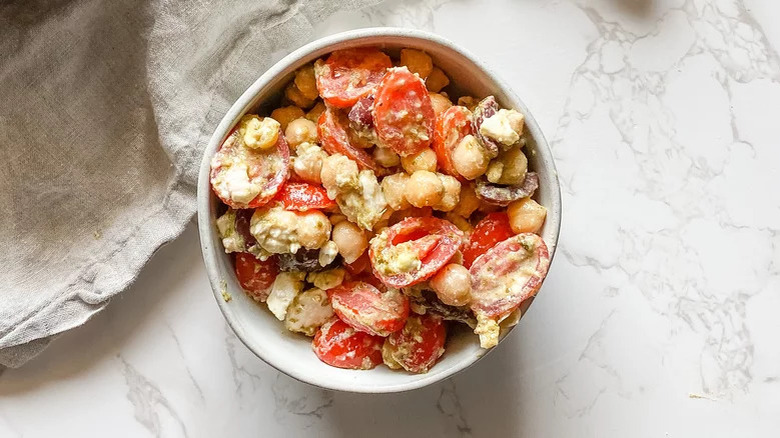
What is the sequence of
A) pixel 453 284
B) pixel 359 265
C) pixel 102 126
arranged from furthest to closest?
1. pixel 102 126
2. pixel 359 265
3. pixel 453 284

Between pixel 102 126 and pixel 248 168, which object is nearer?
pixel 248 168

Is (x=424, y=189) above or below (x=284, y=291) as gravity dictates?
above

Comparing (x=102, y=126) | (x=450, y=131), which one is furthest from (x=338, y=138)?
(x=102, y=126)

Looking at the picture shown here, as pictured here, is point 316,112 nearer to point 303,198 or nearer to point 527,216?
point 303,198

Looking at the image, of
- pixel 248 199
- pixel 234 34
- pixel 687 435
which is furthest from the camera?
pixel 687 435

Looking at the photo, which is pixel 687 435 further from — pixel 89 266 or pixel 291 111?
pixel 89 266

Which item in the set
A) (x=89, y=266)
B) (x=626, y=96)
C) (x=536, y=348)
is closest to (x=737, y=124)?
(x=626, y=96)

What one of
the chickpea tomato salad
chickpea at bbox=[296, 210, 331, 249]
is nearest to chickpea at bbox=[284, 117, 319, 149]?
the chickpea tomato salad

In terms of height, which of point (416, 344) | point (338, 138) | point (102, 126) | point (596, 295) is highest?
point (338, 138)
